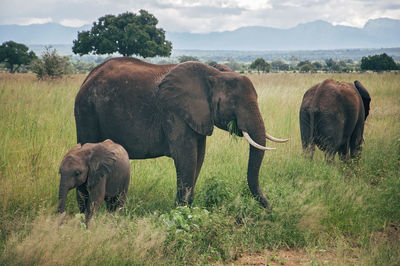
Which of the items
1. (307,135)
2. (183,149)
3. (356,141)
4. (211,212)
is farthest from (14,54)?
(211,212)

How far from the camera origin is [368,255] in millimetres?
4922

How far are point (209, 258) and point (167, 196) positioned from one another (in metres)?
1.83

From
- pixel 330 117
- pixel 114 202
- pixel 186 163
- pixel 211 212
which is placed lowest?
pixel 211 212

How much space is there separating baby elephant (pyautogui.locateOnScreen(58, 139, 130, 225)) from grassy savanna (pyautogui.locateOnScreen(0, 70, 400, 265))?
0.28 metres

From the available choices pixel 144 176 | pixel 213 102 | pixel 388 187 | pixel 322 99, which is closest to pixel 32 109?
pixel 144 176

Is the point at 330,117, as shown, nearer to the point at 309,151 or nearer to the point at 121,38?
the point at 309,151

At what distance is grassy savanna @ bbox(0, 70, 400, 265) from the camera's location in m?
4.47

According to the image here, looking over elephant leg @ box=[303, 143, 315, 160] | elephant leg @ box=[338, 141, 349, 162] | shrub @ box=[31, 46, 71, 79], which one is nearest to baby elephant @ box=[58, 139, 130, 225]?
elephant leg @ box=[303, 143, 315, 160]

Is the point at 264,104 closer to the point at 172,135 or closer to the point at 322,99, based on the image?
the point at 322,99

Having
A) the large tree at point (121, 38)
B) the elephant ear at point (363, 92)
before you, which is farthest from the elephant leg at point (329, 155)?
the large tree at point (121, 38)

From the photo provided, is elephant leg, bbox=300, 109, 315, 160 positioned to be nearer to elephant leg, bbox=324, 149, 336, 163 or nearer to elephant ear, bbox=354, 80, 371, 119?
elephant leg, bbox=324, 149, 336, 163

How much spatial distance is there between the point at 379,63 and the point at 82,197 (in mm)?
48526

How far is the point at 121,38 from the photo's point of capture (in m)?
38.0

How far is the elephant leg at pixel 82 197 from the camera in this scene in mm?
5296
